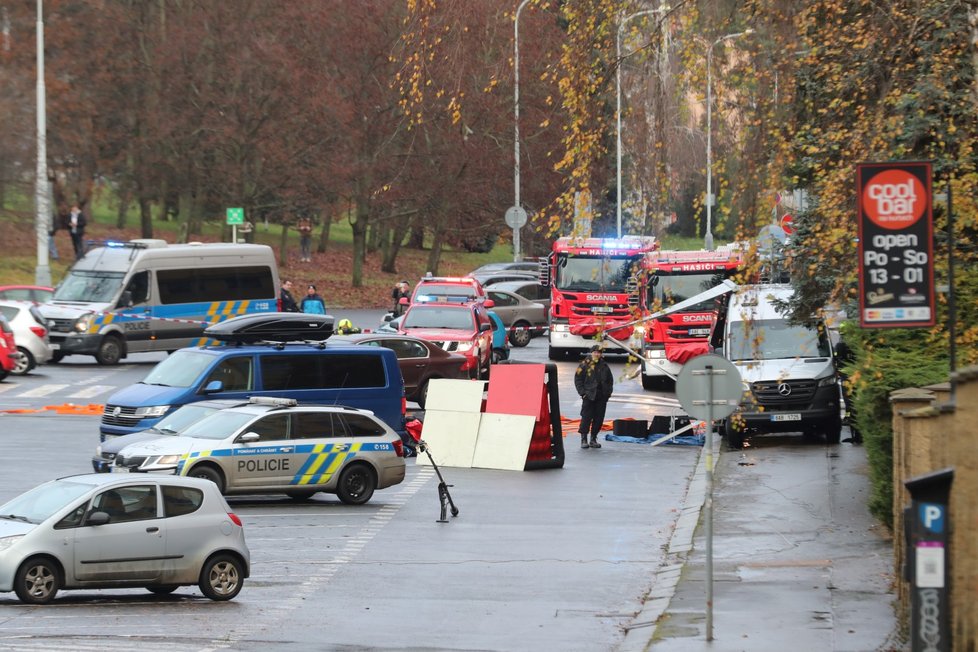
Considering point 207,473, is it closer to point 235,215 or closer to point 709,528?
point 709,528

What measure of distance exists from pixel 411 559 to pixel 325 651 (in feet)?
Result: 15.4

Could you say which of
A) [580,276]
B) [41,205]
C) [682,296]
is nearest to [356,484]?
[682,296]

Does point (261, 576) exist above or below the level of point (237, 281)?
below

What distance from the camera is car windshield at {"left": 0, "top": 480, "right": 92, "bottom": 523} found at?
46.9 feet

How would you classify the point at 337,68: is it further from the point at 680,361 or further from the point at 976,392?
the point at 976,392

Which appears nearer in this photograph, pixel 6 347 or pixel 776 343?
pixel 776 343

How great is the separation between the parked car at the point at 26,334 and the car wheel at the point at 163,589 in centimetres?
1919

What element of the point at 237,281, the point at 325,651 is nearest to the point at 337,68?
the point at 237,281

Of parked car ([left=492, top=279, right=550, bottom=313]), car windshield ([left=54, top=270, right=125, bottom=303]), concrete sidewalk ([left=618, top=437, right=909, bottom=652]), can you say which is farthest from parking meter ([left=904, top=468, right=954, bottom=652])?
parked car ([left=492, top=279, right=550, bottom=313])

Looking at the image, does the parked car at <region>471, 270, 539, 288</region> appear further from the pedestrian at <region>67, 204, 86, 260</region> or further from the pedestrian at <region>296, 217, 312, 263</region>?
the pedestrian at <region>296, 217, 312, 263</region>

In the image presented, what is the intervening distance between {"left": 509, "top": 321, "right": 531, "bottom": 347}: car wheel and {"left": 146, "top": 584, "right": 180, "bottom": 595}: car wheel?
30.4 m

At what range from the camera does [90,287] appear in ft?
119

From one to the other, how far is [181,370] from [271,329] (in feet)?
8.15

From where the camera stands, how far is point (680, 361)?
33625mm
